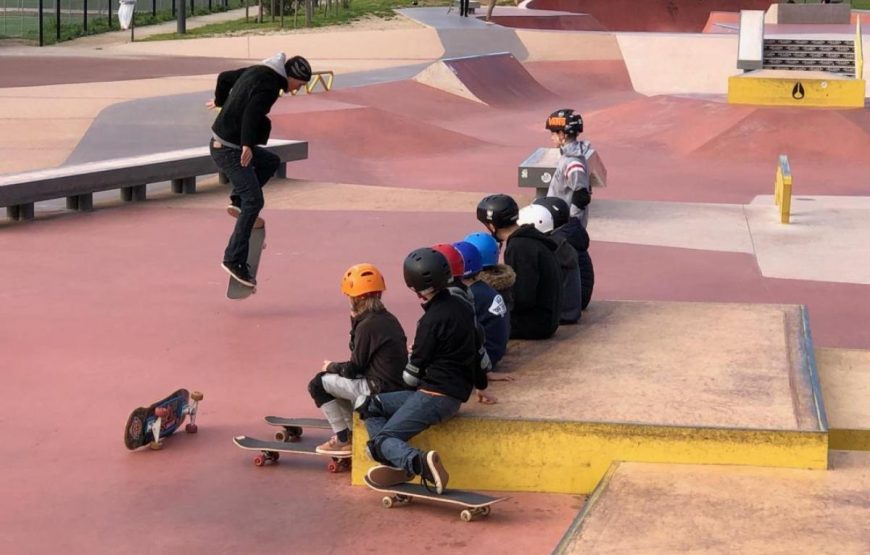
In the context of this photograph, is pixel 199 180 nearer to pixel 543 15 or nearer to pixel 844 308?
pixel 844 308

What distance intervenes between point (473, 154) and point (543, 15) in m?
22.3

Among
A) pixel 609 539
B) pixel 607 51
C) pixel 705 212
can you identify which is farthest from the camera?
pixel 607 51

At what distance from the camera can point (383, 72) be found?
2866 centimetres

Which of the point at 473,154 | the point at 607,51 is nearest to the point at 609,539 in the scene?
the point at 473,154

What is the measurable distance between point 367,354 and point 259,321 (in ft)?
10.7

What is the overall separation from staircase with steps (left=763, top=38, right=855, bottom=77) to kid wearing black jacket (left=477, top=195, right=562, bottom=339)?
2283cm

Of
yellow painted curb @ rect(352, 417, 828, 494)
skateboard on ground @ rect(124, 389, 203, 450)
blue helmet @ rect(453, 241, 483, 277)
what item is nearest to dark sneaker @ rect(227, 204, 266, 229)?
skateboard on ground @ rect(124, 389, 203, 450)

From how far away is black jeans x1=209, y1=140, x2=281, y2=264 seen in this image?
32.8 ft

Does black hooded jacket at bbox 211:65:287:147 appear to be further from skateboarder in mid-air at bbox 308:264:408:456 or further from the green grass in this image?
the green grass

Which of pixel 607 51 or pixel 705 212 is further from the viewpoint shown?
pixel 607 51

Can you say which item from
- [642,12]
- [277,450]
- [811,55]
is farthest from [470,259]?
[642,12]

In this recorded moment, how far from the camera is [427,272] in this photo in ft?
20.5

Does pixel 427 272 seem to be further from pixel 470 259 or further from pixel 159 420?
pixel 159 420

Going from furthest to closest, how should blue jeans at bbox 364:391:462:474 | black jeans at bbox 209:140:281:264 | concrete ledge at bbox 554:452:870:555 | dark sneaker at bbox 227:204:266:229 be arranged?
dark sneaker at bbox 227:204:266:229 < black jeans at bbox 209:140:281:264 < blue jeans at bbox 364:391:462:474 < concrete ledge at bbox 554:452:870:555
